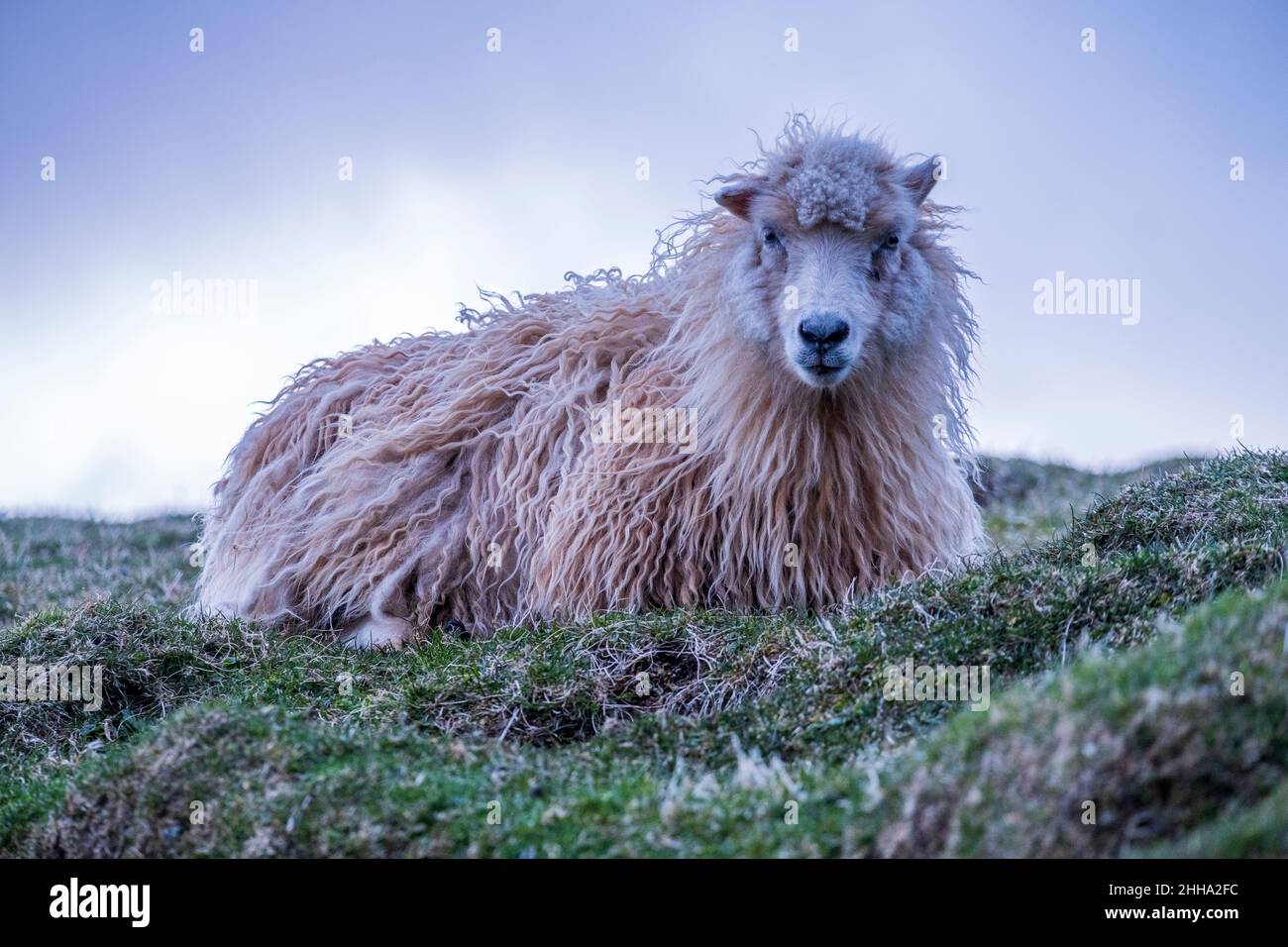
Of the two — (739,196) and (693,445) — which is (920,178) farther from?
(693,445)

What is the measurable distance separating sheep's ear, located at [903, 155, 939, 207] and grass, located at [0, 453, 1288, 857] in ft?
6.96

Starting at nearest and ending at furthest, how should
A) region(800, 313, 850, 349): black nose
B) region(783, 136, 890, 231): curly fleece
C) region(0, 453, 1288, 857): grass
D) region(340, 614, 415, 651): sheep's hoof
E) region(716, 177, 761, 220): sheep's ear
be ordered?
region(0, 453, 1288, 857): grass < region(800, 313, 850, 349): black nose < region(783, 136, 890, 231): curly fleece < region(716, 177, 761, 220): sheep's ear < region(340, 614, 415, 651): sheep's hoof

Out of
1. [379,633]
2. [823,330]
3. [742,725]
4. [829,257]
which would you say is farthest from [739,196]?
[379,633]

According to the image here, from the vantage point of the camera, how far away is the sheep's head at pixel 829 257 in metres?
6.67

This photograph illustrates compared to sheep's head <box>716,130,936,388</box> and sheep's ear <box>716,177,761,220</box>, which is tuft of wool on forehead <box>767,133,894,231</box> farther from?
sheep's ear <box>716,177,761,220</box>

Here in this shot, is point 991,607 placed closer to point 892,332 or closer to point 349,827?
point 892,332

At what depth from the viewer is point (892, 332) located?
707cm

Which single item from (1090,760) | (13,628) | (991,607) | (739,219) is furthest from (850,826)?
(13,628)

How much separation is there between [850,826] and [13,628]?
19.5 feet

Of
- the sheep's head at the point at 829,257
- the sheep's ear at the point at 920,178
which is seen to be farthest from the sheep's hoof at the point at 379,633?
the sheep's ear at the point at 920,178

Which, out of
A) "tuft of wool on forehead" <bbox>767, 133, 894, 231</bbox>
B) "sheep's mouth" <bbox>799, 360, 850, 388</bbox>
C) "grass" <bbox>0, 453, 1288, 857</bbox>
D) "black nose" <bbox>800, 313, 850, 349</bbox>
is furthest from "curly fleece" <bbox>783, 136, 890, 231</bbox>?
"grass" <bbox>0, 453, 1288, 857</bbox>

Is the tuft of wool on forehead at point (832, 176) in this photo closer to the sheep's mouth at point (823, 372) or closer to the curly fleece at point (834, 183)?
the curly fleece at point (834, 183)

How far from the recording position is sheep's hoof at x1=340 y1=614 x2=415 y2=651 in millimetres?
7910

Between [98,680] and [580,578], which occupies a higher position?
[580,578]
